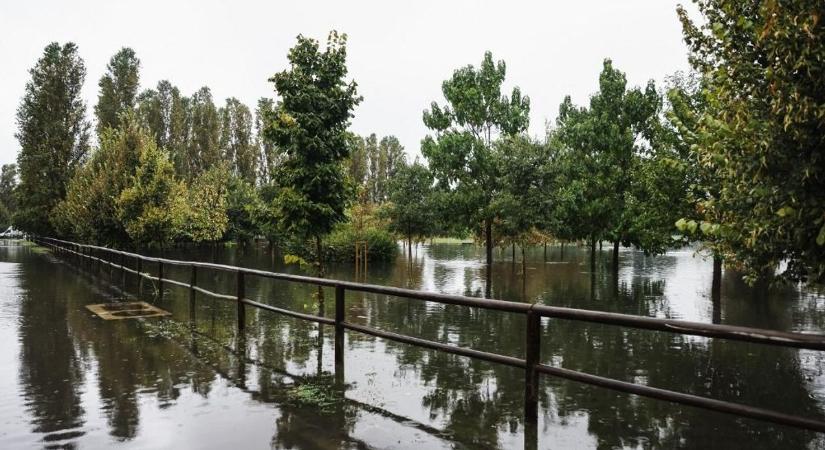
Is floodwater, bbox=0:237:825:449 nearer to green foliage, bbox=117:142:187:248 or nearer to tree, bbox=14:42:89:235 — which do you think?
green foliage, bbox=117:142:187:248

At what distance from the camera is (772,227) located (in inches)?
182

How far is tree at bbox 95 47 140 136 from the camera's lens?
59.3 metres

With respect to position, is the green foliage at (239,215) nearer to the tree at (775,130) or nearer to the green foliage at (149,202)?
the green foliage at (149,202)

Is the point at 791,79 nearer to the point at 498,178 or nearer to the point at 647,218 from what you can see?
the point at 647,218

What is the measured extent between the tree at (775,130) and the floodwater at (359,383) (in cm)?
221

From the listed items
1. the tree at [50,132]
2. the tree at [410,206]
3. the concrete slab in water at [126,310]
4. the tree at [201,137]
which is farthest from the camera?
the tree at [201,137]

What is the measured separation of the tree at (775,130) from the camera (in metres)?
4.21

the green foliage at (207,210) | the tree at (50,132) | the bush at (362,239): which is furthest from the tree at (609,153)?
the tree at (50,132)

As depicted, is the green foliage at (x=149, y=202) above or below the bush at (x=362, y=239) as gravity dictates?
above

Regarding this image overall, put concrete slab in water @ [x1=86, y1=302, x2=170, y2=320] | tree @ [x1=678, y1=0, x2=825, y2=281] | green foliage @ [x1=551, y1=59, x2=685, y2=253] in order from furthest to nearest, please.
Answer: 1. green foliage @ [x1=551, y1=59, x2=685, y2=253]
2. concrete slab in water @ [x1=86, y1=302, x2=170, y2=320]
3. tree @ [x1=678, y1=0, x2=825, y2=281]

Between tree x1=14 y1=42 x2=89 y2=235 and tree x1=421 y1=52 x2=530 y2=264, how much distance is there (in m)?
36.6

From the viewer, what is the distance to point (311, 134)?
1447cm

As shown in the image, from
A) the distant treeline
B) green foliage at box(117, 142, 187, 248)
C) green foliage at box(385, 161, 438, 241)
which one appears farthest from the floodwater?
green foliage at box(385, 161, 438, 241)

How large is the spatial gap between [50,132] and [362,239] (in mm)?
31331
